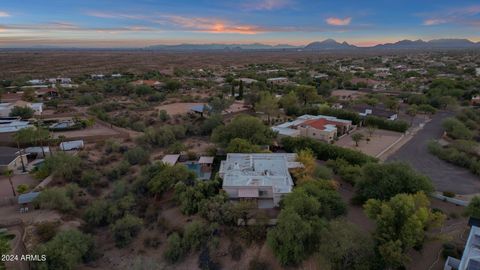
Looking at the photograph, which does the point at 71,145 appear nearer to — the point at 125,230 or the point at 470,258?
the point at 125,230

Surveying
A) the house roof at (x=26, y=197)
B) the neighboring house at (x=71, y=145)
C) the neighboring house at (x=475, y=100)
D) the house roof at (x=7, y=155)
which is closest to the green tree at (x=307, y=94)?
the neighboring house at (x=475, y=100)

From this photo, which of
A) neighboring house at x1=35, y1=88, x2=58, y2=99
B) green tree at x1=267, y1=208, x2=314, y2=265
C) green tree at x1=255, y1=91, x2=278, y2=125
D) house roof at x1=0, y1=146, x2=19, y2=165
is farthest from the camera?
neighboring house at x1=35, y1=88, x2=58, y2=99

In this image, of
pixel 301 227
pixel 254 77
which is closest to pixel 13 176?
pixel 301 227

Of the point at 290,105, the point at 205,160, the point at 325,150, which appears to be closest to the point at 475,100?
the point at 290,105

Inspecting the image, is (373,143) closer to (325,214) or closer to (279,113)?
(279,113)

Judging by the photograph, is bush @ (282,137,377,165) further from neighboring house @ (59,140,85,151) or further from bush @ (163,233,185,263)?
neighboring house @ (59,140,85,151)

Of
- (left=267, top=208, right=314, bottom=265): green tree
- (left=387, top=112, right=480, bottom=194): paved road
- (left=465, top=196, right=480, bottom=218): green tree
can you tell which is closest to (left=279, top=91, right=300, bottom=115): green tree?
(left=387, top=112, right=480, bottom=194): paved road
